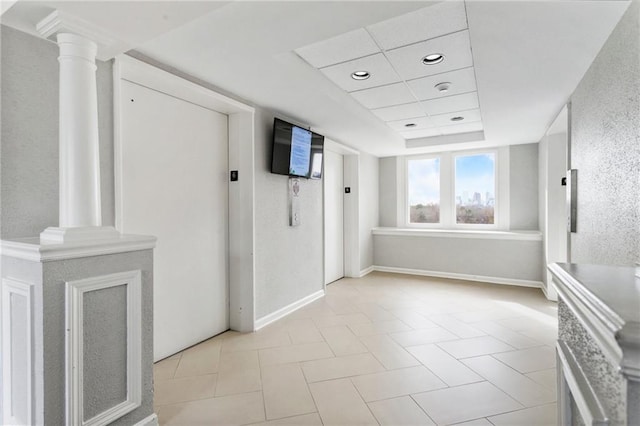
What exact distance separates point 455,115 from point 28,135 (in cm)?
417

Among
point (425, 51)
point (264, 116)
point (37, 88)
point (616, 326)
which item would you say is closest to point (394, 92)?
point (425, 51)

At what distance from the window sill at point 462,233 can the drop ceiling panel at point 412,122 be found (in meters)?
2.16

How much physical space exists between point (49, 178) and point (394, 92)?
2868 mm

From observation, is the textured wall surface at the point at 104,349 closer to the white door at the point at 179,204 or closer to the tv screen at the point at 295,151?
the white door at the point at 179,204

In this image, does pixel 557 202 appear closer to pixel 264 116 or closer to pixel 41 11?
pixel 264 116

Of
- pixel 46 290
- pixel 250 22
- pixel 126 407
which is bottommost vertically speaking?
pixel 126 407

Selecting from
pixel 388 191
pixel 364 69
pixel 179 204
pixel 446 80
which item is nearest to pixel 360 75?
pixel 364 69

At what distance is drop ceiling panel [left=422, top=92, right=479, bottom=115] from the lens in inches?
135

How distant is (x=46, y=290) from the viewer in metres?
1.45

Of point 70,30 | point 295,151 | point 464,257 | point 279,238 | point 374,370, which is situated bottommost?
point 374,370

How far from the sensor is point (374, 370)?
2.58 m

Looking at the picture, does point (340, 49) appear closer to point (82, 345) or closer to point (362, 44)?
Answer: point (362, 44)

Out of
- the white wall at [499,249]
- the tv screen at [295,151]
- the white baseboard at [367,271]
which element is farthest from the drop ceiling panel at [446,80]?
the white baseboard at [367,271]

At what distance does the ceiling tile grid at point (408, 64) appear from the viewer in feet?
6.81
